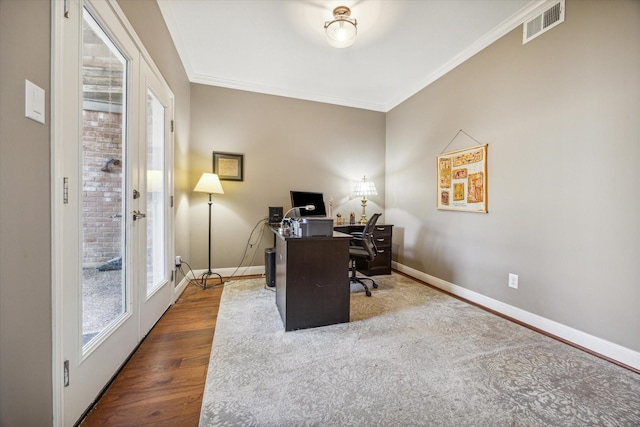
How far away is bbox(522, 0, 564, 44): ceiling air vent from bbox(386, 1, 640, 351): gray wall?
0.19 ft

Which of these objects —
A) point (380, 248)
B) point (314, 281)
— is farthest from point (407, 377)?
point (380, 248)

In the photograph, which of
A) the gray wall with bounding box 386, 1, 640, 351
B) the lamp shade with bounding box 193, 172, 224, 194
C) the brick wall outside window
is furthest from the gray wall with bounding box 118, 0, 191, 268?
the gray wall with bounding box 386, 1, 640, 351

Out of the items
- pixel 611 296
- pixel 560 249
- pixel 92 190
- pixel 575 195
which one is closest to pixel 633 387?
pixel 611 296

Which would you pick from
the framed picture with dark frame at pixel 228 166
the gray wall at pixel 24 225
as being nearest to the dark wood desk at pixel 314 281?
the gray wall at pixel 24 225

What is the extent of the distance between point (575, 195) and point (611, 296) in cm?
74

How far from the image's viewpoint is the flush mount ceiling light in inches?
85.3

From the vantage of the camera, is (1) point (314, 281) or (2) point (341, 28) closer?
(1) point (314, 281)

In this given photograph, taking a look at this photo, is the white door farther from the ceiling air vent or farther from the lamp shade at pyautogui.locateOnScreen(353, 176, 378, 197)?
the ceiling air vent

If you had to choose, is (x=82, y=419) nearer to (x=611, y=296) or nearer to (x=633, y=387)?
(x=633, y=387)

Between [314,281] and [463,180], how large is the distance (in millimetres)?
2073

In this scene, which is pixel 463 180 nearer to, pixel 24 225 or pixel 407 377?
pixel 407 377

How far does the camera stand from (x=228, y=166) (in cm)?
346

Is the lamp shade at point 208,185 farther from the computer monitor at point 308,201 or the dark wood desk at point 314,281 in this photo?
the dark wood desk at point 314,281

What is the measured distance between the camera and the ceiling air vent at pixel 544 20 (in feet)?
6.31
